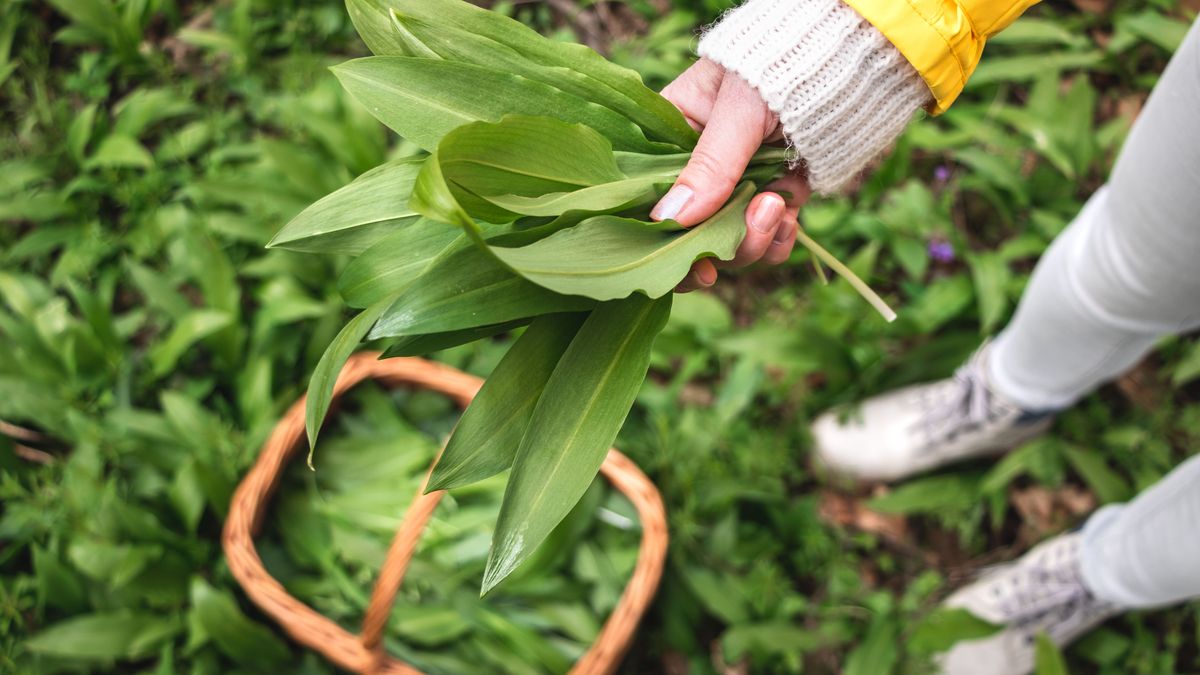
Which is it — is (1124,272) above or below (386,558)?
above

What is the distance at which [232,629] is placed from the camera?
1.40 meters

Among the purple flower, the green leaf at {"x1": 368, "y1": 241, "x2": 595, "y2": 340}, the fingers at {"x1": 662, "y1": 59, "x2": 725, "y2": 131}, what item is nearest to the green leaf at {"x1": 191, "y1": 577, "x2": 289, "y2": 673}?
the green leaf at {"x1": 368, "y1": 241, "x2": 595, "y2": 340}

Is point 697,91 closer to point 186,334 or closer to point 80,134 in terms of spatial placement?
point 186,334

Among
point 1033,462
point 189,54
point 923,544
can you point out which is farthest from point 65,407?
point 1033,462

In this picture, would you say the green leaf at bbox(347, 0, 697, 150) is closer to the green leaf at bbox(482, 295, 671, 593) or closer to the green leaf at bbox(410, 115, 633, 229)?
the green leaf at bbox(410, 115, 633, 229)

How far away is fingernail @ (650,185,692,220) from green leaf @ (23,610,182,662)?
1.23 metres

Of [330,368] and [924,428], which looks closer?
[330,368]

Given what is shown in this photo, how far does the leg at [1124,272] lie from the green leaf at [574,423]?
608 mm

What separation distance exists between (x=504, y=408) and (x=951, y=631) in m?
1.02

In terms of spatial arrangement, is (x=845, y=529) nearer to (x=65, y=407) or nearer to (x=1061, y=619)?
(x=1061, y=619)

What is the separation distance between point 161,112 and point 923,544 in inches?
78.6

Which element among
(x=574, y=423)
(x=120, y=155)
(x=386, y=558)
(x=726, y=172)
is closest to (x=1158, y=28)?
(x=726, y=172)

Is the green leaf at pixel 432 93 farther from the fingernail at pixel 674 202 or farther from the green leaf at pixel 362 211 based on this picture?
the fingernail at pixel 674 202

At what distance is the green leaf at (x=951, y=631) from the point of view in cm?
142
